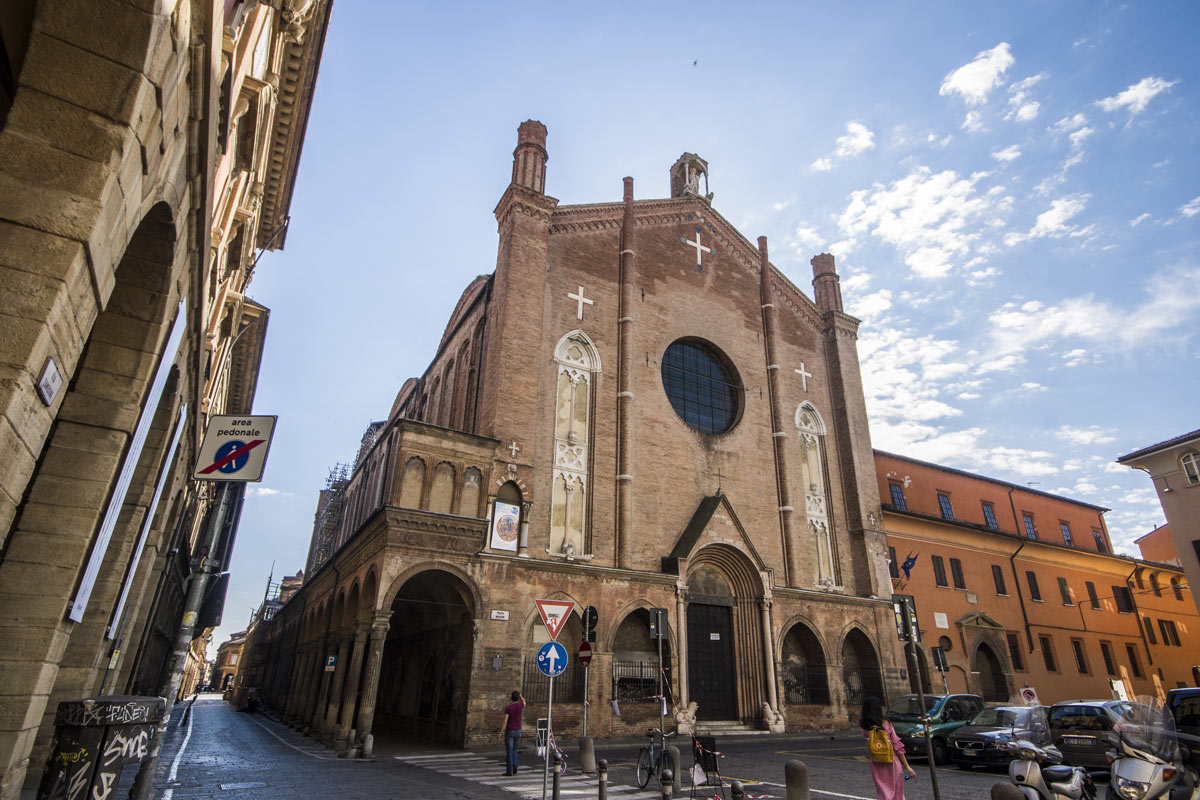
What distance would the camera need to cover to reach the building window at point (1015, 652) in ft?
91.7

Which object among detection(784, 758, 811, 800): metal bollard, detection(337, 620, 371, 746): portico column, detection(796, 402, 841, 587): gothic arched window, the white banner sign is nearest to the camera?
detection(784, 758, 811, 800): metal bollard

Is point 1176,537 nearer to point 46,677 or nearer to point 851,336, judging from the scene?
point 851,336

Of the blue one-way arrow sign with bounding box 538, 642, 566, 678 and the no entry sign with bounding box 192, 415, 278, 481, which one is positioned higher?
the no entry sign with bounding box 192, 415, 278, 481

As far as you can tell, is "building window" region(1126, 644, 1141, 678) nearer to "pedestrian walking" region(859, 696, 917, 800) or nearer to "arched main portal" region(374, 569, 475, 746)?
"arched main portal" region(374, 569, 475, 746)

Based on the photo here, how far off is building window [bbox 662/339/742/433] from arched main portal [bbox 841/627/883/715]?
880cm

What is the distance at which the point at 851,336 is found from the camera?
28.8 m

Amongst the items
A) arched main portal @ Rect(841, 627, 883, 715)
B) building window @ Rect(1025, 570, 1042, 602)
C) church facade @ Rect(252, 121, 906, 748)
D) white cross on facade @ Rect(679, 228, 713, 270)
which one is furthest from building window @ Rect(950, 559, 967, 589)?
white cross on facade @ Rect(679, 228, 713, 270)

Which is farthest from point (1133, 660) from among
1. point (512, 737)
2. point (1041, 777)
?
point (512, 737)

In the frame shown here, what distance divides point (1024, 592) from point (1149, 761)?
91.8ft

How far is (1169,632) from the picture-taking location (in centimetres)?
3503

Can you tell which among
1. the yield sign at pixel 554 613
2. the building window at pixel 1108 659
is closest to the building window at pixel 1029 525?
the building window at pixel 1108 659

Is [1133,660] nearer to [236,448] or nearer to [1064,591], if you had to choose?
[1064,591]

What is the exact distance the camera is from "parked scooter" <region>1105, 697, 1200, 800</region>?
20.8ft

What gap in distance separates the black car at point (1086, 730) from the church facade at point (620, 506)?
7.74m
